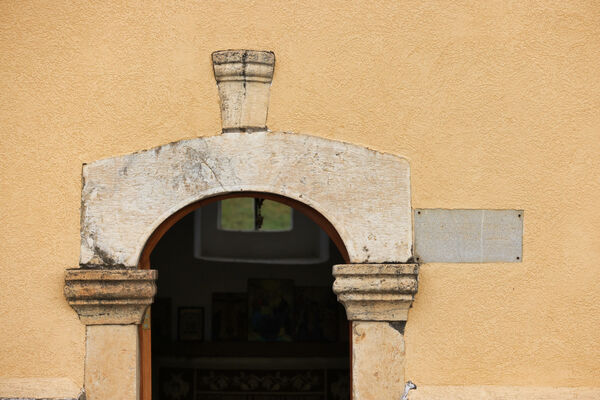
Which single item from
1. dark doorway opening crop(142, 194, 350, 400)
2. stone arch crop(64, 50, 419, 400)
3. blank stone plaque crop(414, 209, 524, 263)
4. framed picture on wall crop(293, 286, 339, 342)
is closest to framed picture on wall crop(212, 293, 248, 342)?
dark doorway opening crop(142, 194, 350, 400)

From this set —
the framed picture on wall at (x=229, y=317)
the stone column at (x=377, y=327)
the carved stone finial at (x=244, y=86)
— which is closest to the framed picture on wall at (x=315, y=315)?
the framed picture on wall at (x=229, y=317)

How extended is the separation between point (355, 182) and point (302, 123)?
40 cm

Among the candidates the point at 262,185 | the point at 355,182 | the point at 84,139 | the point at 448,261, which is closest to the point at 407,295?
the point at 448,261

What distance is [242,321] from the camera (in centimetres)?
798

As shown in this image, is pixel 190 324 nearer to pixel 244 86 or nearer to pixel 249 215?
pixel 244 86

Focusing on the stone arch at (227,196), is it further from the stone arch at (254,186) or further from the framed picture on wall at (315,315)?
the framed picture on wall at (315,315)

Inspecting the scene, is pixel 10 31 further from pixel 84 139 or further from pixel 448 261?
pixel 448 261

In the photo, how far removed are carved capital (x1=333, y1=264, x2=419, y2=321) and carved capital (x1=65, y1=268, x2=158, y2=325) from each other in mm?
970

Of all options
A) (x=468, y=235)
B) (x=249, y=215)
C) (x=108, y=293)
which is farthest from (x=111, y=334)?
(x=249, y=215)

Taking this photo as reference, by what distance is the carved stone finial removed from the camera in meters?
3.95

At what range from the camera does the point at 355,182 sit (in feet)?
13.0

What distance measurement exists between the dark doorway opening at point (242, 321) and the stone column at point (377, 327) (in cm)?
334

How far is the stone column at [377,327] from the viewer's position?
390 centimetres

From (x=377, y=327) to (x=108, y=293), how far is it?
1.34m
